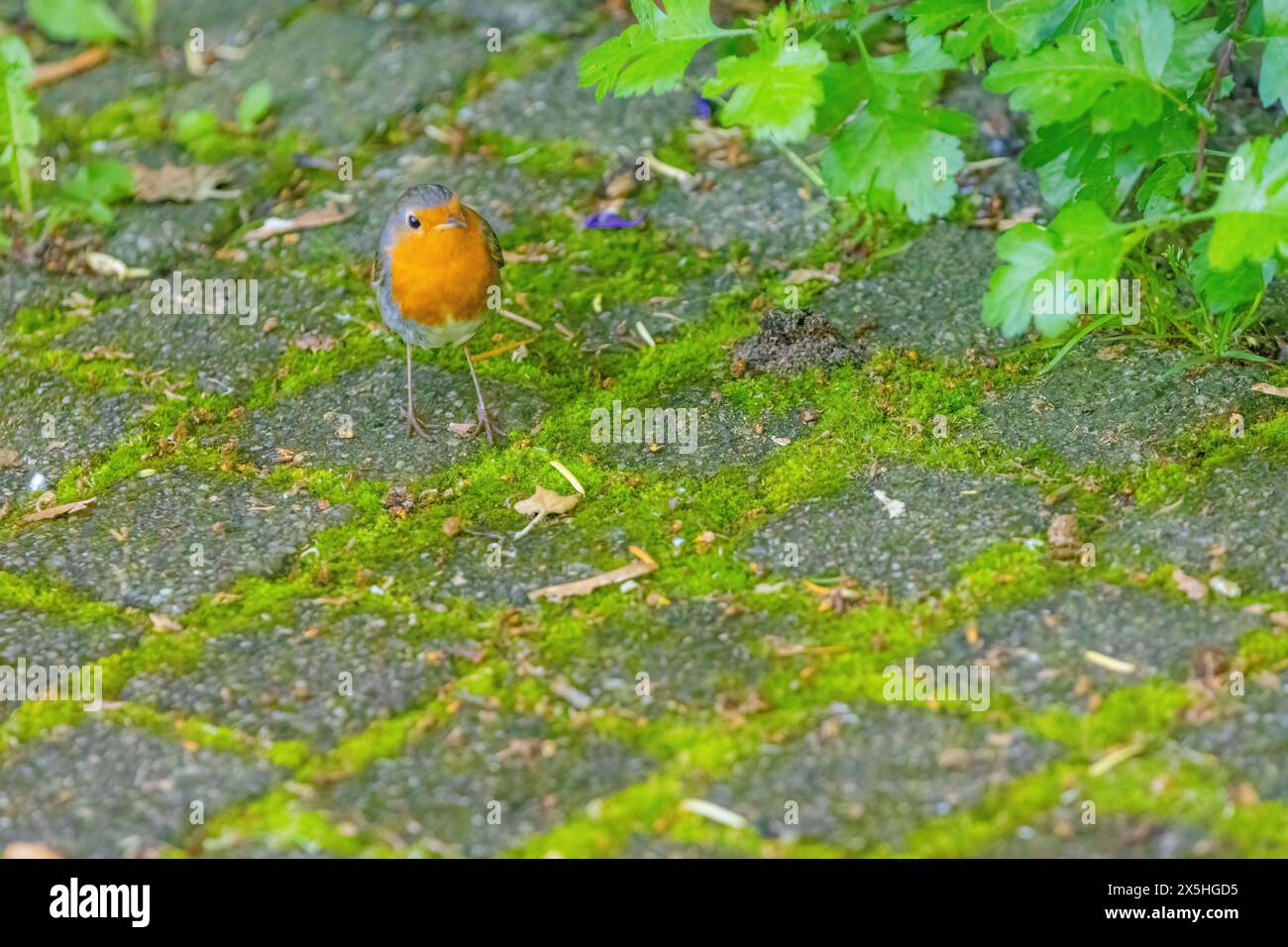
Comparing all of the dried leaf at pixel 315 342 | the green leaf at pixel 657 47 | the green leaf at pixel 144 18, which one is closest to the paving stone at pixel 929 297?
the green leaf at pixel 657 47

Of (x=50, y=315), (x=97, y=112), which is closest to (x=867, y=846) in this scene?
(x=50, y=315)

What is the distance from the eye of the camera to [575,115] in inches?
226

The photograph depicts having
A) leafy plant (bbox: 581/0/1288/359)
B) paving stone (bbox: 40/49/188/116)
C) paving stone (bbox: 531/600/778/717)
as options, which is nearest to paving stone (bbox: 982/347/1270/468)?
leafy plant (bbox: 581/0/1288/359)

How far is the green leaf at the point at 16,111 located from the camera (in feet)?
17.0

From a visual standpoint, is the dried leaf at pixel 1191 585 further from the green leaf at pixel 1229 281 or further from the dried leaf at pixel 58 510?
the dried leaf at pixel 58 510

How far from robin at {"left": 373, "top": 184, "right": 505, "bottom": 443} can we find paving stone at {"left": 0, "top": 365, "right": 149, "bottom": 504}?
0.87m

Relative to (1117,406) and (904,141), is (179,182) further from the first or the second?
(1117,406)

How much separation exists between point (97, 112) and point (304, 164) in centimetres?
112

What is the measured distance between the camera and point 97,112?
6.17 meters

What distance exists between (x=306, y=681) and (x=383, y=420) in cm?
127

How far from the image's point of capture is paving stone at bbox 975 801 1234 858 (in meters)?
2.77

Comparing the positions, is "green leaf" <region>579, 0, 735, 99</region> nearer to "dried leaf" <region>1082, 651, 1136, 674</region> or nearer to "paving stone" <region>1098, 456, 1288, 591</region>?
"paving stone" <region>1098, 456, 1288, 591</region>

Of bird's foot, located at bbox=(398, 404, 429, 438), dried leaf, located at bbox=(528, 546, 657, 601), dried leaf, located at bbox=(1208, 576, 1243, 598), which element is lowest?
dried leaf, located at bbox=(1208, 576, 1243, 598)
